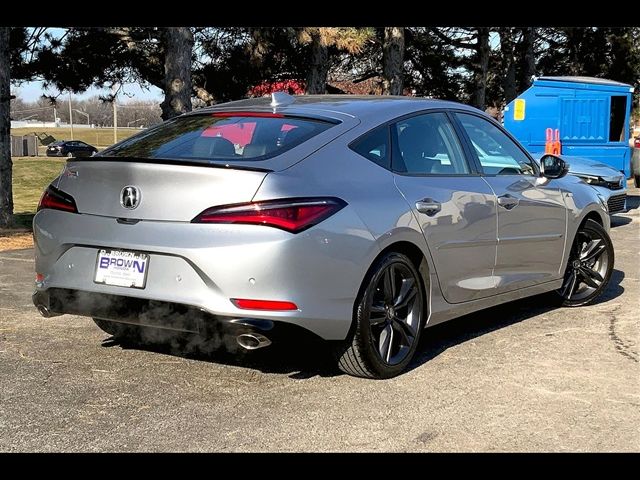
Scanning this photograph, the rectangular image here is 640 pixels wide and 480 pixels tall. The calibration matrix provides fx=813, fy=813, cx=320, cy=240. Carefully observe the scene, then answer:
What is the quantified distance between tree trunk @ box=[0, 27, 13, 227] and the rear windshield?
725cm

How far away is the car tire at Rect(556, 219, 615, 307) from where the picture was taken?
21.1 ft

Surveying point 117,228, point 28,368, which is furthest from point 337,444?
point 28,368

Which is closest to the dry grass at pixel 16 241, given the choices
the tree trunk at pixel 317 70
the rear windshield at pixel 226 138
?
the rear windshield at pixel 226 138

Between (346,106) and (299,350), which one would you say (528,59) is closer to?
(346,106)

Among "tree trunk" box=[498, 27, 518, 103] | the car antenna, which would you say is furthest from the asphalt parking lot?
"tree trunk" box=[498, 27, 518, 103]

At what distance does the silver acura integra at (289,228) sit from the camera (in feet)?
12.8

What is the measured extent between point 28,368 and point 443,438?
242 centimetres

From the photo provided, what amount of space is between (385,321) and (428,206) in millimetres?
729

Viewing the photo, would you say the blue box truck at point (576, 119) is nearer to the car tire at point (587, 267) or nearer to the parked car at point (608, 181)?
the parked car at point (608, 181)

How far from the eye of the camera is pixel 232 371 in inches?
179

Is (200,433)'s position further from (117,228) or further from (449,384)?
(449,384)

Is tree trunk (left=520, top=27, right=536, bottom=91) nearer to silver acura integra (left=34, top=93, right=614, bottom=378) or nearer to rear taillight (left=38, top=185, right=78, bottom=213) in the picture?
silver acura integra (left=34, top=93, right=614, bottom=378)

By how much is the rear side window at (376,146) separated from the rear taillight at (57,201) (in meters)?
1.54

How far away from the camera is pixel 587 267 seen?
6496 mm
